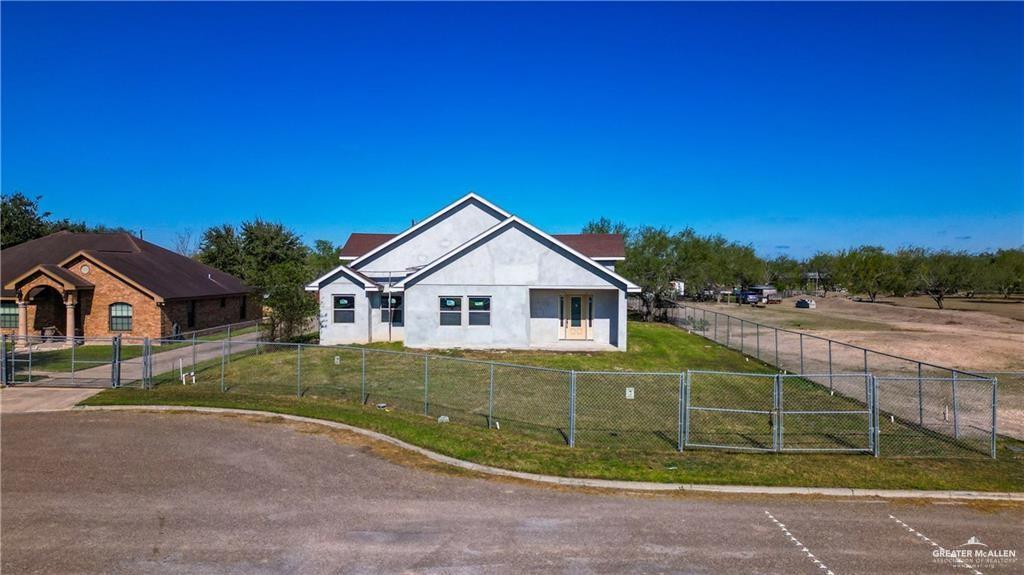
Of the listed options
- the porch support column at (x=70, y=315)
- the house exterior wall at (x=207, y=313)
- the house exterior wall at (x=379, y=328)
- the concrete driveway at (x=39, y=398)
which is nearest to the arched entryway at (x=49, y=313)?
the porch support column at (x=70, y=315)

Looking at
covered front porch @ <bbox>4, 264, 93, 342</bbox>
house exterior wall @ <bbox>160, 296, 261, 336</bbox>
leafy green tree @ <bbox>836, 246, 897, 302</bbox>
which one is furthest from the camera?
leafy green tree @ <bbox>836, 246, 897, 302</bbox>

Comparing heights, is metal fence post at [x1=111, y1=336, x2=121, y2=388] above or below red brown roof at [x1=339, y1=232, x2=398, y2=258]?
below

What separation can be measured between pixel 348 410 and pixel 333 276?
13.3m

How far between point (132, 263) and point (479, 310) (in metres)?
19.5

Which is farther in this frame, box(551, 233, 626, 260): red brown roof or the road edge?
box(551, 233, 626, 260): red brown roof

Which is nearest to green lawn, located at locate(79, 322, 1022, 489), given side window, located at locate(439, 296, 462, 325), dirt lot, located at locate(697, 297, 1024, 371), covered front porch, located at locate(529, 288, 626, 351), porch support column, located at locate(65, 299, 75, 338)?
covered front porch, located at locate(529, 288, 626, 351)

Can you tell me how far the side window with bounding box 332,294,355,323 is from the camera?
1089 inches

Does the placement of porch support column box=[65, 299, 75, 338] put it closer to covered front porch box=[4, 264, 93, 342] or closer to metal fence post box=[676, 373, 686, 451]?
covered front porch box=[4, 264, 93, 342]

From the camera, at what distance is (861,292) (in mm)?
90812

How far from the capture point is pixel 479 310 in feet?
86.7

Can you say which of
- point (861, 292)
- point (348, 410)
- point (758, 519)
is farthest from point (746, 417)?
point (861, 292)

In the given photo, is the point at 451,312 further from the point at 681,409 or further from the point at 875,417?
the point at 875,417

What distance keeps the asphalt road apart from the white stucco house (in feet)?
48.6

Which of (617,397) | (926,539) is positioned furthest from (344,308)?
(926,539)
